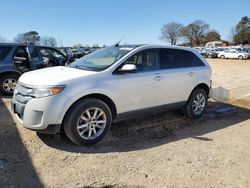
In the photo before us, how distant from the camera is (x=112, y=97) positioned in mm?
4715

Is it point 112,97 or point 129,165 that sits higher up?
point 112,97

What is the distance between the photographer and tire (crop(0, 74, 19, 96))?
27.5ft

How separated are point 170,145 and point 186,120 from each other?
1.59m

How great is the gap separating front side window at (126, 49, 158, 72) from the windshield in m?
0.19

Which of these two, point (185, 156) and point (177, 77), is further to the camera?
point (177, 77)

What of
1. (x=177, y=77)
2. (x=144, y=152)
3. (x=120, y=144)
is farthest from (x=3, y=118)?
(x=177, y=77)

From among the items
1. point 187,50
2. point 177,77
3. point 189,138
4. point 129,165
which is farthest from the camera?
point 187,50

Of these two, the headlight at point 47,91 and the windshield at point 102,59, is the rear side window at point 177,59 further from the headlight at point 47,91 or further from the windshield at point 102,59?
the headlight at point 47,91

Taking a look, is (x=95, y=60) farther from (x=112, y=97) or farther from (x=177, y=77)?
(x=177, y=77)

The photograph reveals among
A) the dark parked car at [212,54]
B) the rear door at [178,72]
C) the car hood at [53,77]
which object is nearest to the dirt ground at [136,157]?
the rear door at [178,72]

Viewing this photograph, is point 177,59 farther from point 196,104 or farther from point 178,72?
point 196,104

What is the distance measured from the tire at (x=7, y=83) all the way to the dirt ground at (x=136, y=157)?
281 cm

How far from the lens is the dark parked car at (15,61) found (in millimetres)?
8344

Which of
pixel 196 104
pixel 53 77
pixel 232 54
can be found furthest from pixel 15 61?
pixel 232 54
